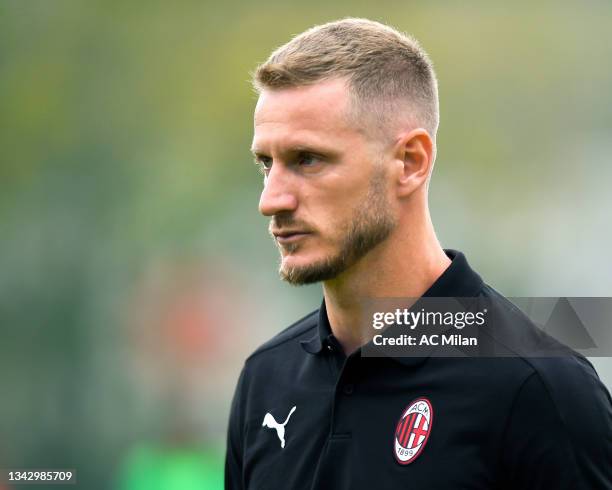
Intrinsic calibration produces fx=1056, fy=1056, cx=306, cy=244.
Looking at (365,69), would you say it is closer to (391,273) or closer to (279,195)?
(279,195)

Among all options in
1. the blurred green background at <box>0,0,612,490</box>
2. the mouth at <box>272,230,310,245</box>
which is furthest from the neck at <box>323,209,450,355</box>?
the blurred green background at <box>0,0,612,490</box>

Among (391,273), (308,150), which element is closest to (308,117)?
(308,150)

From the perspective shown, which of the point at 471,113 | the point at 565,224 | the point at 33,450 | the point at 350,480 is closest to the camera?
the point at 350,480

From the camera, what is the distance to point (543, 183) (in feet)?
34.0

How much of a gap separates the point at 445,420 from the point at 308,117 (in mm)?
684

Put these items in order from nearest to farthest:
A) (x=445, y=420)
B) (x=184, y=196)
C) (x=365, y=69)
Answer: (x=445, y=420)
(x=365, y=69)
(x=184, y=196)

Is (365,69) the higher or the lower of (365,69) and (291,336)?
the higher

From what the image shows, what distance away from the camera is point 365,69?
230 cm

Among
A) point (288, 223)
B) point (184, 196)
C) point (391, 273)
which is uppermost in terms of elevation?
point (184, 196)


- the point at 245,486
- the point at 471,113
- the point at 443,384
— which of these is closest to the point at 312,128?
the point at 443,384

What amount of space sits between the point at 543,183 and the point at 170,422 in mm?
4327

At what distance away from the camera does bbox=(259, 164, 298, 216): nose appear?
2221mm

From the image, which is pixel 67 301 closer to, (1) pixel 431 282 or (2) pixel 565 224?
(2) pixel 565 224

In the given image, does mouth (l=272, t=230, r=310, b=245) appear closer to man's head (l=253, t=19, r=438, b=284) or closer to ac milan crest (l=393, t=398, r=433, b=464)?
man's head (l=253, t=19, r=438, b=284)
